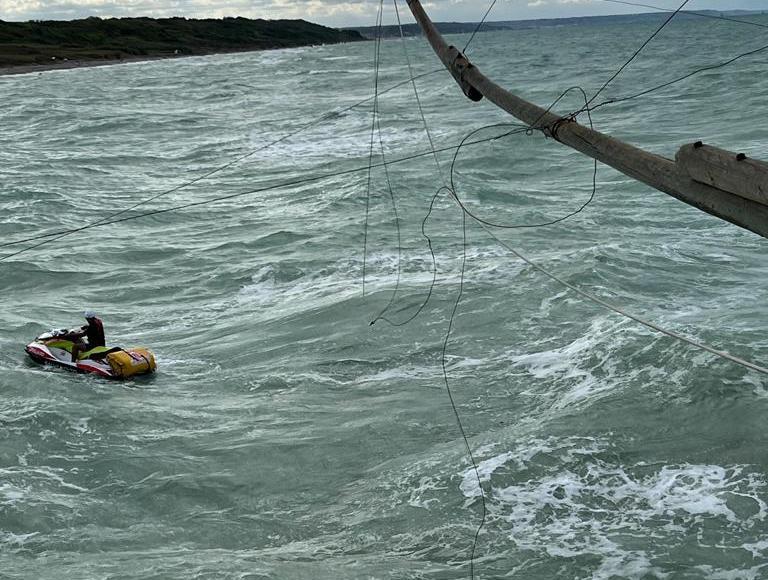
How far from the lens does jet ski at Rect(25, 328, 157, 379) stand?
16.1m

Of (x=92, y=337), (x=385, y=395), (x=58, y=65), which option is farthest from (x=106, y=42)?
(x=385, y=395)

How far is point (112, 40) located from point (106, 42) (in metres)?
3.72

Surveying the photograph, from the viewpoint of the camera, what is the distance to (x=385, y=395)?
49.0 ft

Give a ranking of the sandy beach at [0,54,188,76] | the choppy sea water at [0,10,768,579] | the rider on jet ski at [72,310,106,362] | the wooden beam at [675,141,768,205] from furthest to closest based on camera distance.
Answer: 1. the sandy beach at [0,54,188,76]
2. the rider on jet ski at [72,310,106,362]
3. the choppy sea water at [0,10,768,579]
4. the wooden beam at [675,141,768,205]

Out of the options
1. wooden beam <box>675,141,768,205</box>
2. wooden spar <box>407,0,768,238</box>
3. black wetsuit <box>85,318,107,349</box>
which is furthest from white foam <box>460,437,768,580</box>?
black wetsuit <box>85,318,107,349</box>

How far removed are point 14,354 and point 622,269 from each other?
1259 cm

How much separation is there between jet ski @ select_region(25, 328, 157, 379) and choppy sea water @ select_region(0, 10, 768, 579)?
254 millimetres

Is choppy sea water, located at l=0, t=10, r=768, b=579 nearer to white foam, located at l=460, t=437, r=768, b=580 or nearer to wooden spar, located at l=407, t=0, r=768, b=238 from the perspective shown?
white foam, located at l=460, t=437, r=768, b=580

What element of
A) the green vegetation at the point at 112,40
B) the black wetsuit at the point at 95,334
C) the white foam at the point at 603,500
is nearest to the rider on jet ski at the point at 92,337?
the black wetsuit at the point at 95,334

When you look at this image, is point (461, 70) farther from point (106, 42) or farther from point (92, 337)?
point (106, 42)

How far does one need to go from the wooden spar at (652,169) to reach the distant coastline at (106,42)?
10907cm

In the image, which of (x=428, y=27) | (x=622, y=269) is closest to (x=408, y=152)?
(x=622, y=269)

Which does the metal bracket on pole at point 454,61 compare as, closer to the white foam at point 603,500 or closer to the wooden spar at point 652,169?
the wooden spar at point 652,169

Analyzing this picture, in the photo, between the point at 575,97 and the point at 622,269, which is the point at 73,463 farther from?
the point at 575,97
